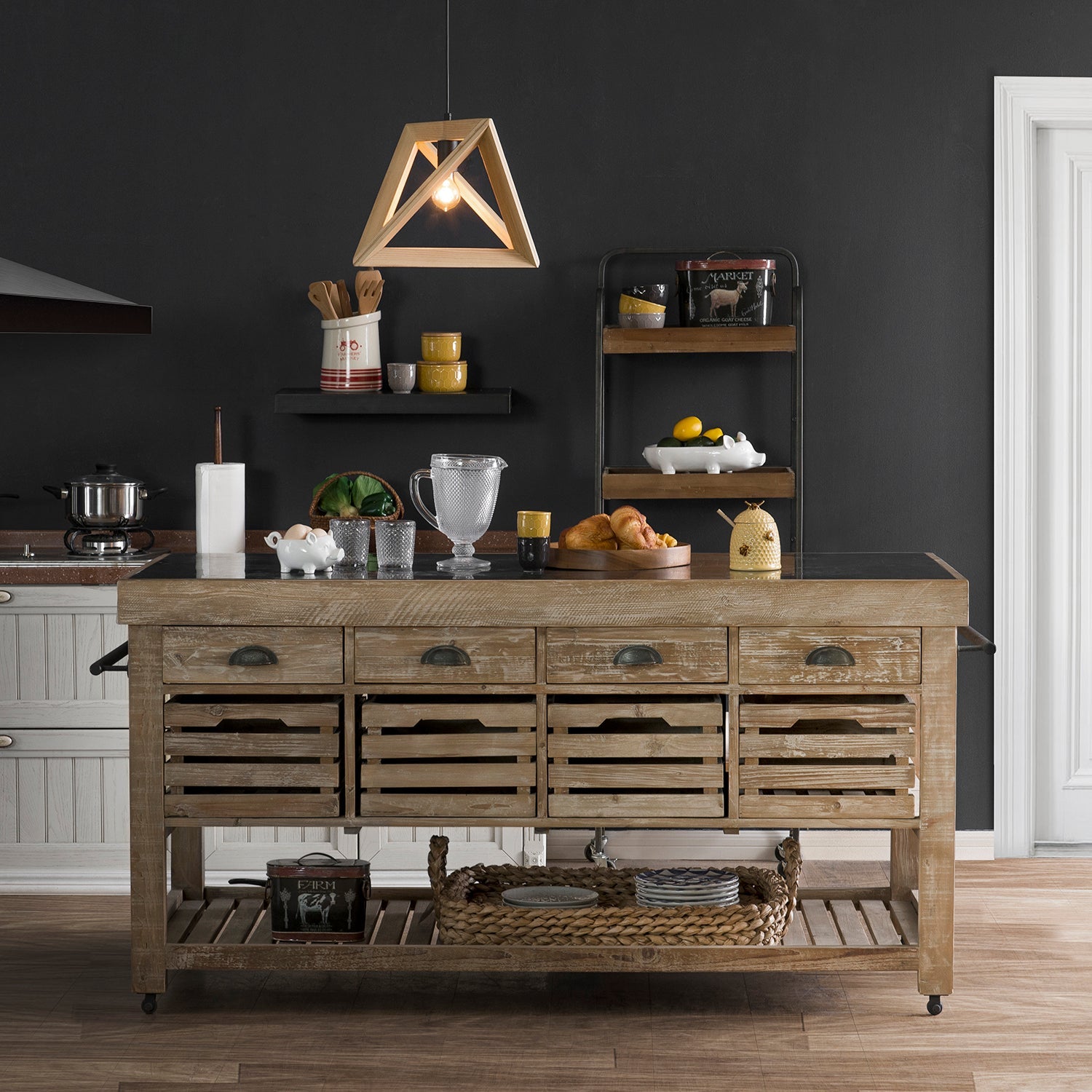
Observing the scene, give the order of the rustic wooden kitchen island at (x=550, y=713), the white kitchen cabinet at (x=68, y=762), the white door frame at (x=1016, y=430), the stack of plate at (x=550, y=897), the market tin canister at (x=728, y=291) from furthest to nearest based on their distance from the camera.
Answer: the white door frame at (x=1016, y=430) → the market tin canister at (x=728, y=291) → the white kitchen cabinet at (x=68, y=762) → the stack of plate at (x=550, y=897) → the rustic wooden kitchen island at (x=550, y=713)

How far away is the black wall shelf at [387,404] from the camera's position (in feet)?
13.8

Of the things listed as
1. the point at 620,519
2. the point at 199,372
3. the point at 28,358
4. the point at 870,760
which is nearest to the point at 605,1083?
the point at 870,760

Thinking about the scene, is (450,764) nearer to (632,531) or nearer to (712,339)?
(632,531)

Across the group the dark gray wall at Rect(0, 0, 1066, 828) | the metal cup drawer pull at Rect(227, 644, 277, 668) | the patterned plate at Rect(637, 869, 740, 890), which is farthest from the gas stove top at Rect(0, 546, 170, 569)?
the patterned plate at Rect(637, 869, 740, 890)

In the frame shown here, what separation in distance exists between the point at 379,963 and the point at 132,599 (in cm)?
95

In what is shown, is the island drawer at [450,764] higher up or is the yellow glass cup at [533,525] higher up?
the yellow glass cup at [533,525]

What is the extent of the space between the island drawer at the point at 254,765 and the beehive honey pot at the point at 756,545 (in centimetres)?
94

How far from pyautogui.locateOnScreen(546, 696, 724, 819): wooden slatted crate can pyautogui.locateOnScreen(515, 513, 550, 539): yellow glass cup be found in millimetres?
391

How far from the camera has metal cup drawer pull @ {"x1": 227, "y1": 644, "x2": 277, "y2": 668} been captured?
306cm

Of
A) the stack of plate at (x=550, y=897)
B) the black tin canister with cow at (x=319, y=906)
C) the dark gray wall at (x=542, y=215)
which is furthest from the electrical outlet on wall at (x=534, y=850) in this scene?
the dark gray wall at (x=542, y=215)

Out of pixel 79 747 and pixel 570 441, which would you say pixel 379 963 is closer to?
pixel 79 747

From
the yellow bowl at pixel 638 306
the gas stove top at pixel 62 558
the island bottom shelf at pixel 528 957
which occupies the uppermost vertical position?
the yellow bowl at pixel 638 306

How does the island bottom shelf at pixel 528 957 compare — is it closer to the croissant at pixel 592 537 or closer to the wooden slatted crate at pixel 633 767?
the wooden slatted crate at pixel 633 767

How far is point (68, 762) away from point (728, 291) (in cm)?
229
